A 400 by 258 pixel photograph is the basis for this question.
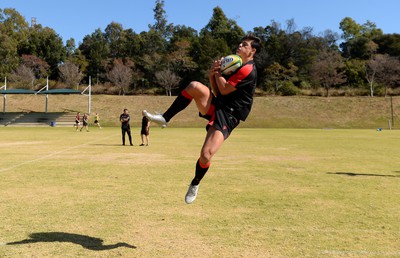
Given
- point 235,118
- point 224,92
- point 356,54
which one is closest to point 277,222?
point 235,118

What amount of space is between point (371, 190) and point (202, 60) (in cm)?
7815

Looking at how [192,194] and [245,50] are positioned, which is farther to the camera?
[245,50]

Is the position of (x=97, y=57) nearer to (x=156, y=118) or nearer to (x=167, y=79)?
(x=167, y=79)

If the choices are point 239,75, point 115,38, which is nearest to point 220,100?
point 239,75

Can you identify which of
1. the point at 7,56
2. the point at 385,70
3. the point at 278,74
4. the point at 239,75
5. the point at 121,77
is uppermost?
the point at 7,56

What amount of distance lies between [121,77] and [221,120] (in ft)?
272

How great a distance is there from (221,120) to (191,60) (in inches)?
3307

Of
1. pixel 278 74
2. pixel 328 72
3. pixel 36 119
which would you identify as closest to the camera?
pixel 36 119

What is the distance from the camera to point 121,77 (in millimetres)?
85312

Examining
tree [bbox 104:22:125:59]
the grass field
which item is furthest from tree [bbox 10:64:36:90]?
the grass field

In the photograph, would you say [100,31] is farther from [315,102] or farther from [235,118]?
[235,118]

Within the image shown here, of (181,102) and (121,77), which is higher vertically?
(121,77)

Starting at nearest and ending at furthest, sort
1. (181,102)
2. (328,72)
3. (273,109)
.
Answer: (181,102)
(273,109)
(328,72)

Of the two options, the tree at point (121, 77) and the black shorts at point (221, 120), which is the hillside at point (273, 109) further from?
the black shorts at point (221, 120)
